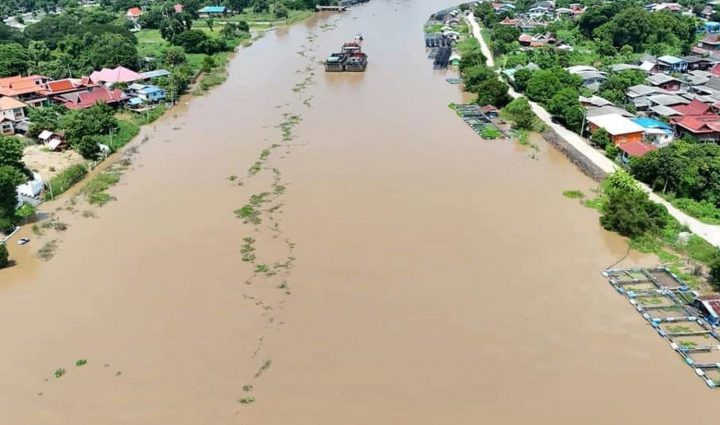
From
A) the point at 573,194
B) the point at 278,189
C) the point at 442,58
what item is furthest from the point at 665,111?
the point at 278,189

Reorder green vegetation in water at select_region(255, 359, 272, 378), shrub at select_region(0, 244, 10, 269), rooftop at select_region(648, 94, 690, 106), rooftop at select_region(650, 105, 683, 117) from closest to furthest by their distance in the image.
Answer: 1. green vegetation in water at select_region(255, 359, 272, 378)
2. shrub at select_region(0, 244, 10, 269)
3. rooftop at select_region(650, 105, 683, 117)
4. rooftop at select_region(648, 94, 690, 106)

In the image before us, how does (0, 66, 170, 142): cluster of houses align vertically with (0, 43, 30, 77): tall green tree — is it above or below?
below

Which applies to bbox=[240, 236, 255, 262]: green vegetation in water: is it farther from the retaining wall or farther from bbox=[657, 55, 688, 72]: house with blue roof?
bbox=[657, 55, 688, 72]: house with blue roof

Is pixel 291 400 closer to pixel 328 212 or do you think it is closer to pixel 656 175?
pixel 328 212

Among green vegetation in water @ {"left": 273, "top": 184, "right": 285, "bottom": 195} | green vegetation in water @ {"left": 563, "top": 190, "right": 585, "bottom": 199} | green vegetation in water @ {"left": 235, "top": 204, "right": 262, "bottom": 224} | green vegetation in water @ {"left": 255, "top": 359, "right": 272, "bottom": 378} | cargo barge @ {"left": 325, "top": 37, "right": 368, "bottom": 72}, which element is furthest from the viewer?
cargo barge @ {"left": 325, "top": 37, "right": 368, "bottom": 72}

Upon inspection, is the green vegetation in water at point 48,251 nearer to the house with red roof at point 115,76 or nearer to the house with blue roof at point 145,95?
the house with blue roof at point 145,95

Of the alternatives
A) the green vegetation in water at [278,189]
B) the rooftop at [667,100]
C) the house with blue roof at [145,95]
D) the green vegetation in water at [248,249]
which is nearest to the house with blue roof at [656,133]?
the rooftop at [667,100]

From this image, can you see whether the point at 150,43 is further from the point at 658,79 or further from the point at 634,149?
the point at 634,149

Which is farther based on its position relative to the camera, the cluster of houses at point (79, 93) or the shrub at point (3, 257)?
the cluster of houses at point (79, 93)

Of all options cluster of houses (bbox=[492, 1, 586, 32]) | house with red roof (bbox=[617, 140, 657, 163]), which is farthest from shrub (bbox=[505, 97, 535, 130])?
cluster of houses (bbox=[492, 1, 586, 32])
